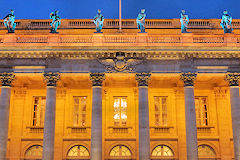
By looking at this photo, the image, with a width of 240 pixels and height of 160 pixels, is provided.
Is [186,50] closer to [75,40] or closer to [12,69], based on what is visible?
[75,40]

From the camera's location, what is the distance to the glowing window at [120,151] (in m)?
29.7

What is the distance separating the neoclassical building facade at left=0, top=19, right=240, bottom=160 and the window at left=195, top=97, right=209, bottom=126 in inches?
3.8

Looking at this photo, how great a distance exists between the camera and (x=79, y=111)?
30906 mm

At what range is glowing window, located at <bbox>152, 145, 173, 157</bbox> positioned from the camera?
29688 mm

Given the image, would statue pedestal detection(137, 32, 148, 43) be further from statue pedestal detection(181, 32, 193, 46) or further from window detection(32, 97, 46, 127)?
window detection(32, 97, 46, 127)

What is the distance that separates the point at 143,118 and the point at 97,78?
4879 millimetres

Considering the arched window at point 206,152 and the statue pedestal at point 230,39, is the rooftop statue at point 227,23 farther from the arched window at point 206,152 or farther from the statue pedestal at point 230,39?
the arched window at point 206,152

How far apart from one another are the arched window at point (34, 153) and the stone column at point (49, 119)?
4.83m

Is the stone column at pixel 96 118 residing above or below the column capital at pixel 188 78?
below

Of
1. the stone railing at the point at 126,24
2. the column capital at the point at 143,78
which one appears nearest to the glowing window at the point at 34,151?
the column capital at the point at 143,78

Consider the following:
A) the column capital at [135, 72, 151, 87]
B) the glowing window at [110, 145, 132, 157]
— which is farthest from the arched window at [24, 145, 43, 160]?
the column capital at [135, 72, 151, 87]

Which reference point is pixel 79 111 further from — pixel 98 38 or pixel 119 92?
pixel 98 38

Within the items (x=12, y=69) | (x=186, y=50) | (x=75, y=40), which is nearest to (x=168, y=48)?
(x=186, y=50)

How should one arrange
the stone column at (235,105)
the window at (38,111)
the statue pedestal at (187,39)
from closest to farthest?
the stone column at (235,105) → the statue pedestal at (187,39) → the window at (38,111)
